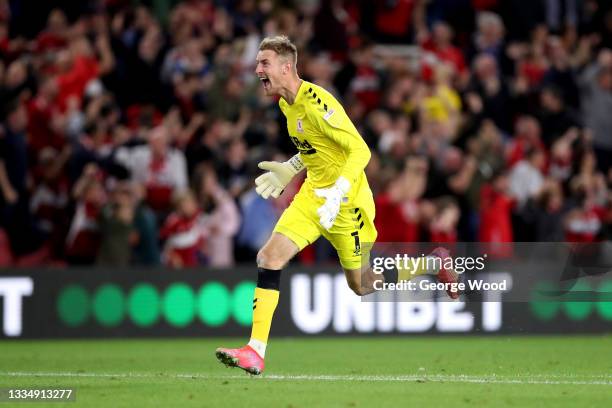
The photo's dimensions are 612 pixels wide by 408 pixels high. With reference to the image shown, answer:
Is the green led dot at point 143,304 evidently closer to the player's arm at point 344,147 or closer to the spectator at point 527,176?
the spectator at point 527,176

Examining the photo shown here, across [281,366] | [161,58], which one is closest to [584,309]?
[281,366]

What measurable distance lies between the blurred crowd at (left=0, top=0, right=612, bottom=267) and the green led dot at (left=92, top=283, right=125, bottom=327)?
47 centimetres

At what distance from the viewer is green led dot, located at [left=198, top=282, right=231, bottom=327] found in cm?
1592

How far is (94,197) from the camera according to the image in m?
15.9

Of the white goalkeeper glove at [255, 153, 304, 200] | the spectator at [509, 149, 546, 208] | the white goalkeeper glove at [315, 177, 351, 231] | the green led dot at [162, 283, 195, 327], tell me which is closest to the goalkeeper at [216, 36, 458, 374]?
the white goalkeeper glove at [315, 177, 351, 231]

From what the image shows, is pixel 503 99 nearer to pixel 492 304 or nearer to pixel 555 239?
pixel 555 239

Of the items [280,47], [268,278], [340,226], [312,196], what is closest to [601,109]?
[340,226]

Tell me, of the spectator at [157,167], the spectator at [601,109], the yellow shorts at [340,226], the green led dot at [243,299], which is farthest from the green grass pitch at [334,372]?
the spectator at [601,109]

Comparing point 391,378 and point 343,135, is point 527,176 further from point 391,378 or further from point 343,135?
point 343,135

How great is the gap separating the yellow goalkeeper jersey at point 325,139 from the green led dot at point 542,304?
15.8 feet

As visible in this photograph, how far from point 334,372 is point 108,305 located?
5310 millimetres

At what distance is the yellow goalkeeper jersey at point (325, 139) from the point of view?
10.1 metres

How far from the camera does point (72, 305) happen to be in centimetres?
1573

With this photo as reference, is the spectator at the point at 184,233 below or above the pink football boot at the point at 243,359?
below
